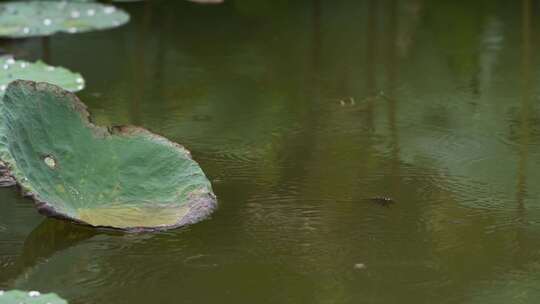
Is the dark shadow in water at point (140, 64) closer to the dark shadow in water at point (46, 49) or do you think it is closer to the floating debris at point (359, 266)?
the dark shadow in water at point (46, 49)

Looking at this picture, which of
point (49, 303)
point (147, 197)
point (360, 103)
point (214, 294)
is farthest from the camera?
point (360, 103)

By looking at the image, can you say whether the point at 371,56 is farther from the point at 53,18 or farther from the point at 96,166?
the point at 96,166

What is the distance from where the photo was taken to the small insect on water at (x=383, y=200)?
262cm

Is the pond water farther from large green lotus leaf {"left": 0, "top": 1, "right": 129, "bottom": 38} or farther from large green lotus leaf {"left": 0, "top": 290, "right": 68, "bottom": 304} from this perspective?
large green lotus leaf {"left": 0, "top": 290, "right": 68, "bottom": 304}

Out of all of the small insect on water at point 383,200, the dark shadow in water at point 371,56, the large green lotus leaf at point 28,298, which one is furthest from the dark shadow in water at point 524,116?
the large green lotus leaf at point 28,298

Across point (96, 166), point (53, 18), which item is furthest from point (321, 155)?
point (53, 18)

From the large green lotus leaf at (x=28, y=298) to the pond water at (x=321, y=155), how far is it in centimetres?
19

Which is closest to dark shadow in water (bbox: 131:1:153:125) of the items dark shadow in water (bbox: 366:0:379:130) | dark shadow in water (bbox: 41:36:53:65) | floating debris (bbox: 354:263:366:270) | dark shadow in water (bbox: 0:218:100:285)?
dark shadow in water (bbox: 41:36:53:65)

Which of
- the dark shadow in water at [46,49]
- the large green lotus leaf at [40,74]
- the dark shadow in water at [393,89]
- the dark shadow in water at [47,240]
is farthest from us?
the dark shadow in water at [46,49]

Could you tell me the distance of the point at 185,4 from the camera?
5273mm

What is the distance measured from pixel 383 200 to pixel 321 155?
0.42 meters

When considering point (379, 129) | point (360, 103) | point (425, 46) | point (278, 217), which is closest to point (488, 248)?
point (278, 217)

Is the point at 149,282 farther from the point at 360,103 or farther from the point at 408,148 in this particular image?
the point at 360,103

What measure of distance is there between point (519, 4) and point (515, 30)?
598mm
